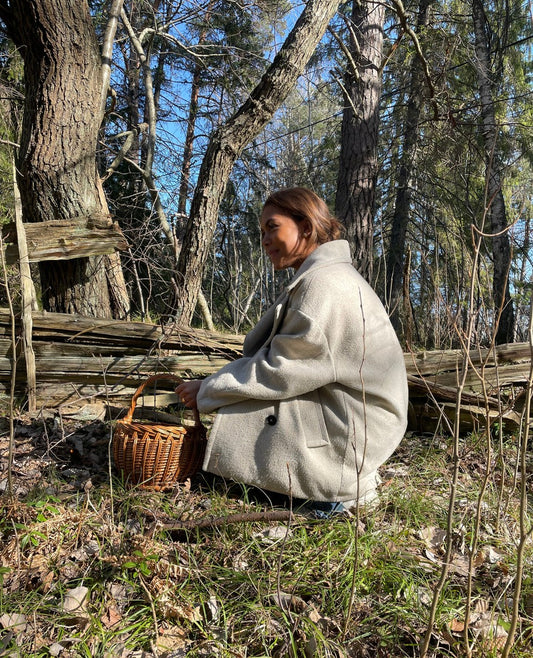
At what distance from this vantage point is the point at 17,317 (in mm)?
3668

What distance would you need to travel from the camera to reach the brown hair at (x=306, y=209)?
113 inches

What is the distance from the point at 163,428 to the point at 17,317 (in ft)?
5.65

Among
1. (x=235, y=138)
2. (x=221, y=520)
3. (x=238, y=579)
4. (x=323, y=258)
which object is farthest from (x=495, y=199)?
(x=238, y=579)

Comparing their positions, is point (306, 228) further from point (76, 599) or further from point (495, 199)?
point (495, 199)

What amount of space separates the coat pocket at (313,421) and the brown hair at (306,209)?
0.95 metres

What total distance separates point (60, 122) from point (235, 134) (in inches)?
57.1

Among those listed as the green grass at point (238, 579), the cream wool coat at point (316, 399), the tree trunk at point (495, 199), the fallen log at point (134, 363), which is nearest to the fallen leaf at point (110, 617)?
the green grass at point (238, 579)

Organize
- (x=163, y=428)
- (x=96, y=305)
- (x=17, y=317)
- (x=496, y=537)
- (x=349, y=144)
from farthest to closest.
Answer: (x=349, y=144) < (x=96, y=305) < (x=17, y=317) < (x=163, y=428) < (x=496, y=537)

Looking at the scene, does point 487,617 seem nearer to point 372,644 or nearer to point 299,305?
point 372,644

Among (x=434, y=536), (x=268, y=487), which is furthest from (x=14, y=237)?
(x=434, y=536)

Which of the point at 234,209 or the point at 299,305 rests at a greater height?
the point at 234,209

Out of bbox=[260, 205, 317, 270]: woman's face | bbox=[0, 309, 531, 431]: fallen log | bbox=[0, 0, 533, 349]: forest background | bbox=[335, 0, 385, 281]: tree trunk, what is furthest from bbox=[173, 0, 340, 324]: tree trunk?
bbox=[260, 205, 317, 270]: woman's face

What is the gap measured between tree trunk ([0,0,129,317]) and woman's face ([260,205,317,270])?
1600mm

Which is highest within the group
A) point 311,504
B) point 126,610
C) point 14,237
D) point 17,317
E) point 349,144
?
point 349,144
